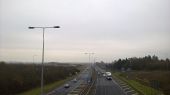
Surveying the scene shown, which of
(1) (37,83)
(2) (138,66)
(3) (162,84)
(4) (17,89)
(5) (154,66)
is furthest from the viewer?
(2) (138,66)

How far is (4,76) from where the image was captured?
6431 centimetres

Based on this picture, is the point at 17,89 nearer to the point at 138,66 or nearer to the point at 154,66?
the point at 154,66

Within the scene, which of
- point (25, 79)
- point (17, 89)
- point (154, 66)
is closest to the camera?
point (17, 89)

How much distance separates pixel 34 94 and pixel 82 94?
7.05 metres

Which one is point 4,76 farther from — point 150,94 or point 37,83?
point 150,94

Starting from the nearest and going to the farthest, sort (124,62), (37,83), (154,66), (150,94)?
(150,94), (37,83), (154,66), (124,62)

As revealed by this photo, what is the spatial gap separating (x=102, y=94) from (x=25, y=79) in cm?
2728

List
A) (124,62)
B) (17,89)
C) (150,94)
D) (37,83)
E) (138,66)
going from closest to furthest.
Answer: (150,94) < (17,89) < (37,83) < (138,66) < (124,62)

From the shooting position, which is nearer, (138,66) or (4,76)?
(4,76)

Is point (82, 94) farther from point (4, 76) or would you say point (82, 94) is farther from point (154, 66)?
point (154, 66)

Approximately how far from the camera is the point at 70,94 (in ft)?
172

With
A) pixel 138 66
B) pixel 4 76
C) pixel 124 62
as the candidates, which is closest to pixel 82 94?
pixel 4 76

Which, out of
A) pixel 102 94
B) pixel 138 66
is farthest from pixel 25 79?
pixel 138 66

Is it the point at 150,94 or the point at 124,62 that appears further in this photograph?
the point at 124,62
